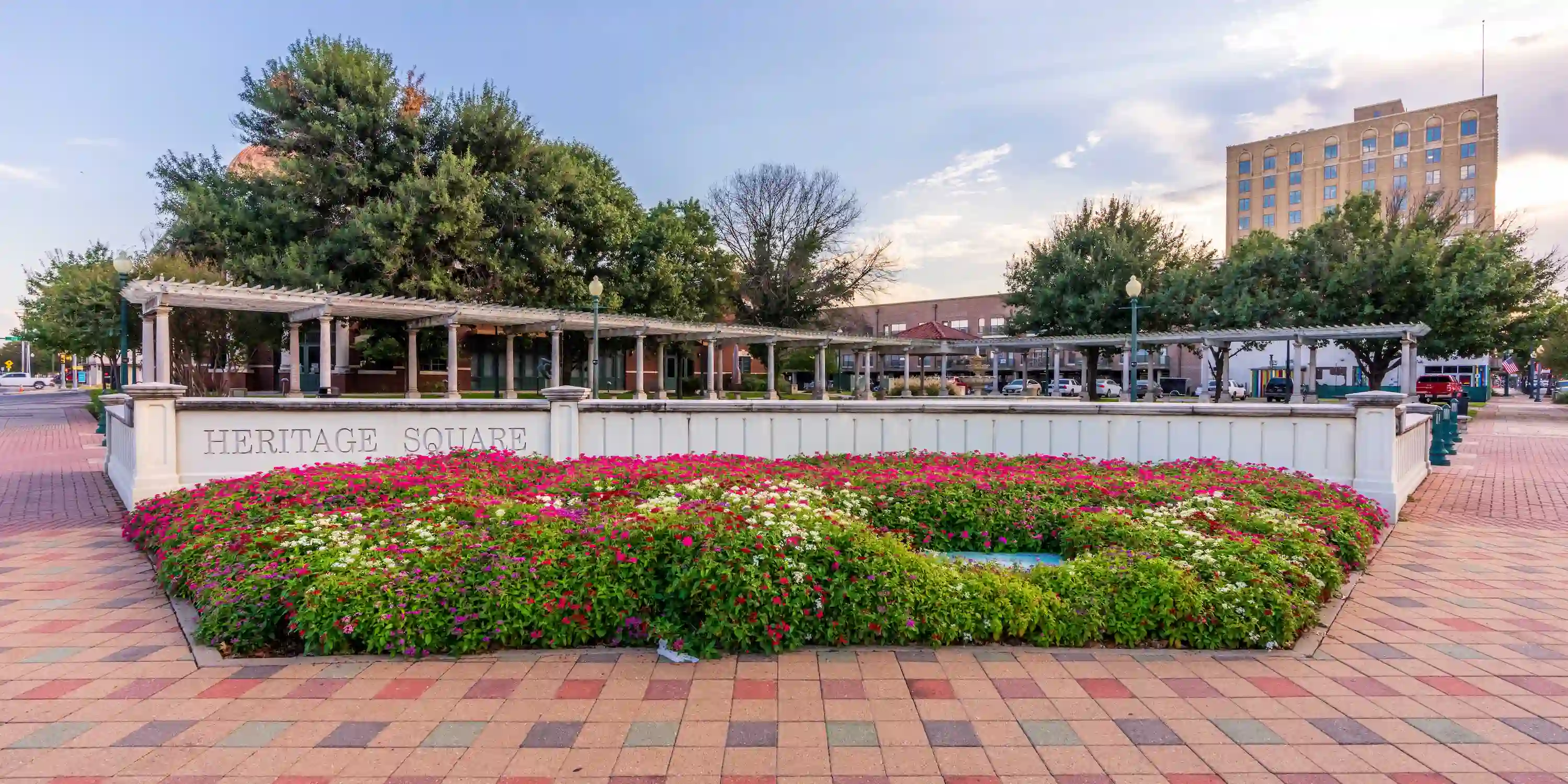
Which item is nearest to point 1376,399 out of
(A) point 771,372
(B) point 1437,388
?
(A) point 771,372

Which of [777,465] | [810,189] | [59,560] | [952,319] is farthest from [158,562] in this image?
[952,319]

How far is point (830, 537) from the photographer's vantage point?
15.0ft

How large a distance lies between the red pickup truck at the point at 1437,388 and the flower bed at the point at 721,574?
114ft

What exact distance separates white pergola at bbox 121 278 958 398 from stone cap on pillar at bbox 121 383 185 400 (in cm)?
1157

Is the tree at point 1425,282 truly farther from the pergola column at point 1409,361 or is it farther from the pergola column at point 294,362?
the pergola column at point 294,362

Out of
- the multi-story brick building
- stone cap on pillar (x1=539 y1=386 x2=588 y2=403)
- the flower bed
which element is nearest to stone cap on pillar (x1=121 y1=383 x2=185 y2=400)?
the flower bed

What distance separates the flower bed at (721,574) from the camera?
164 inches

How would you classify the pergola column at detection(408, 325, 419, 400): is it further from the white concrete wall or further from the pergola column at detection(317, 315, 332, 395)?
the white concrete wall

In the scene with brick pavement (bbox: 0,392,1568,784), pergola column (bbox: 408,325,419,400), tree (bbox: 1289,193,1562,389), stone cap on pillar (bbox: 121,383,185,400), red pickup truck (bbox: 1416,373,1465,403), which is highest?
tree (bbox: 1289,193,1562,389)

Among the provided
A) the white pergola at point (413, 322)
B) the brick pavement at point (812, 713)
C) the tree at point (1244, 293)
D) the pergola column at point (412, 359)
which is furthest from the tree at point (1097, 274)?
the brick pavement at point (812, 713)

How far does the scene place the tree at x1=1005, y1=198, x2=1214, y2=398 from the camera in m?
36.8

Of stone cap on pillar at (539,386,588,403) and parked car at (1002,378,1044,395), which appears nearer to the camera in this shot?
stone cap on pillar at (539,386,588,403)

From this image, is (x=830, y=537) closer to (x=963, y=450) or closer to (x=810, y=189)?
(x=963, y=450)

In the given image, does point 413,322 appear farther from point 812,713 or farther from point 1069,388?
→ point 1069,388
